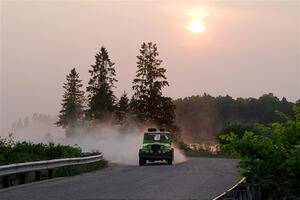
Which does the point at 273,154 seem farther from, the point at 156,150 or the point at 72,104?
the point at 72,104

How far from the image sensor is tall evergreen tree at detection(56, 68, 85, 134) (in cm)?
11869

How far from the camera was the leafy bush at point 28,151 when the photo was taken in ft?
82.7

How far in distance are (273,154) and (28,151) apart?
20.2 m

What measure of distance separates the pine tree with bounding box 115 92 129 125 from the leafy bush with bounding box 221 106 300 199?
90168 millimetres

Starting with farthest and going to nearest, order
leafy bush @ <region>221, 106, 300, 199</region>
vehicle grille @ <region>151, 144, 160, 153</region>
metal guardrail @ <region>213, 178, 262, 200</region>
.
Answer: vehicle grille @ <region>151, 144, 160, 153</region>, metal guardrail @ <region>213, 178, 262, 200</region>, leafy bush @ <region>221, 106, 300, 199</region>

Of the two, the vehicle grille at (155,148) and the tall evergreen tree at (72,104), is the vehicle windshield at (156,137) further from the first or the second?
the tall evergreen tree at (72,104)

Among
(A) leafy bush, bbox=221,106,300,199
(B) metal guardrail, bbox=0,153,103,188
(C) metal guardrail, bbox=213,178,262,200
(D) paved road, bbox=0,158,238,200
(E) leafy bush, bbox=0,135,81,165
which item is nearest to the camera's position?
(A) leafy bush, bbox=221,106,300,199

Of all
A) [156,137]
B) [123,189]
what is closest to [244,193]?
[123,189]

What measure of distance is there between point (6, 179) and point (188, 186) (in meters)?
5.86

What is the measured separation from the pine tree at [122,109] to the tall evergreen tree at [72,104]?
58.0ft

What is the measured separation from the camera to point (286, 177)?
991cm

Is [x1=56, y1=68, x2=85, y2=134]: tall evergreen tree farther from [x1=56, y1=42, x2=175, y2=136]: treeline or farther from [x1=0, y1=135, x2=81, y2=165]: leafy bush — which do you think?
[x1=0, y1=135, x2=81, y2=165]: leafy bush

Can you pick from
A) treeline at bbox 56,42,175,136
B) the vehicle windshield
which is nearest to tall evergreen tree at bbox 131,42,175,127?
treeline at bbox 56,42,175,136

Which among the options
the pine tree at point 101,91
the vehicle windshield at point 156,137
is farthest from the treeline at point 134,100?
the vehicle windshield at point 156,137
